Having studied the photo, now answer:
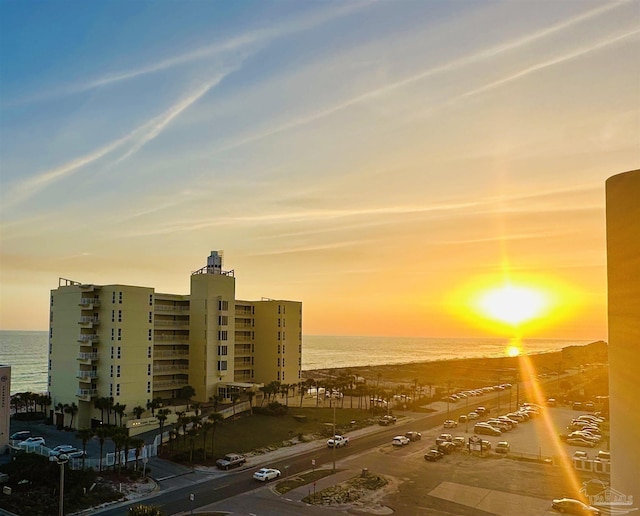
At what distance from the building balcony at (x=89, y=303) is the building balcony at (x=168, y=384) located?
13.7 meters

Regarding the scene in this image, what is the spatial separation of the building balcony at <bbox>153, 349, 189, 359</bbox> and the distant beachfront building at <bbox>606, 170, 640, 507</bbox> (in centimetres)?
6416

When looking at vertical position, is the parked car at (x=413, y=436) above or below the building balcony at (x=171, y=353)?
below

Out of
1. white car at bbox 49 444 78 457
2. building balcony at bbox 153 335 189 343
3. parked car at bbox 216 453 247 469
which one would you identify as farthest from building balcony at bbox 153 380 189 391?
parked car at bbox 216 453 247 469

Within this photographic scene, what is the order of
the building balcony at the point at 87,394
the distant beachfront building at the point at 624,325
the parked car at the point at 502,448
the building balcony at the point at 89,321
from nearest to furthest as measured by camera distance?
the distant beachfront building at the point at 624,325, the parked car at the point at 502,448, the building balcony at the point at 87,394, the building balcony at the point at 89,321

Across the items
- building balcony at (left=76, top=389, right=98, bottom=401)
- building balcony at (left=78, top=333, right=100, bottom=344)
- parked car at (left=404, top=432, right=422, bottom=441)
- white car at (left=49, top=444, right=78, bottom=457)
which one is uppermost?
building balcony at (left=78, top=333, right=100, bottom=344)

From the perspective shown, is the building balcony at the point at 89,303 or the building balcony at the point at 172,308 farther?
the building balcony at the point at 172,308

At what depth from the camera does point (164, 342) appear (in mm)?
70250

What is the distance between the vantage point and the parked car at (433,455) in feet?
159

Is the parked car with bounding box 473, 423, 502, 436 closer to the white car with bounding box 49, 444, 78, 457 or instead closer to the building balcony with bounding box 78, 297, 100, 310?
the white car with bounding box 49, 444, 78, 457

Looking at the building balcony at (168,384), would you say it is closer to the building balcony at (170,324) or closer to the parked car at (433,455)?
the building balcony at (170,324)

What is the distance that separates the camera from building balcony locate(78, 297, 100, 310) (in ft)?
201

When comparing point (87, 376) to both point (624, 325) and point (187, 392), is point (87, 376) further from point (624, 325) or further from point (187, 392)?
point (624, 325)

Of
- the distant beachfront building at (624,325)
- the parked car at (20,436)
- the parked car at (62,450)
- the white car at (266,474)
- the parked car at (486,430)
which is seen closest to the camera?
the distant beachfront building at (624,325)

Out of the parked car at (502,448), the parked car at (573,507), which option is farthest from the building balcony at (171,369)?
the parked car at (573,507)
